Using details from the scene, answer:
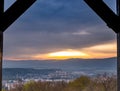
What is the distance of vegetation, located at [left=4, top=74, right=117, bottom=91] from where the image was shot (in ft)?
20.4

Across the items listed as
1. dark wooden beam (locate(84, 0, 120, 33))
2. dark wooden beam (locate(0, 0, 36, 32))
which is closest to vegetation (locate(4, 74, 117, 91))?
dark wooden beam (locate(84, 0, 120, 33))

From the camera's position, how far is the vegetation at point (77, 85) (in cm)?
622

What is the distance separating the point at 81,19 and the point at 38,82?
104 inches

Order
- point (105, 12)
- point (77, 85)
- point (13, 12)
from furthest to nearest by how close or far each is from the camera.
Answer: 1. point (77, 85)
2. point (105, 12)
3. point (13, 12)

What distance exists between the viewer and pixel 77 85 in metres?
6.74

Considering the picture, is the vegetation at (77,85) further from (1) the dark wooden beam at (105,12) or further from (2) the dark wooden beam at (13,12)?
(2) the dark wooden beam at (13,12)

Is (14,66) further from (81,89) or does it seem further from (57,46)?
(57,46)

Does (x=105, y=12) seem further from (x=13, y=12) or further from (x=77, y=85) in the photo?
(x=77, y=85)

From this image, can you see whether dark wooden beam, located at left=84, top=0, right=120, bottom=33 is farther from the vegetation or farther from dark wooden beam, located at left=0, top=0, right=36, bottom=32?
the vegetation

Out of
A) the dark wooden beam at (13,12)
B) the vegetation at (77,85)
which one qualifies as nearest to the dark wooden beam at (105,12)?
the dark wooden beam at (13,12)

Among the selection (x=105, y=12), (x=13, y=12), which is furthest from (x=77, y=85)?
(x=13, y=12)

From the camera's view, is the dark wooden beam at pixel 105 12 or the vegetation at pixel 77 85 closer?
the dark wooden beam at pixel 105 12

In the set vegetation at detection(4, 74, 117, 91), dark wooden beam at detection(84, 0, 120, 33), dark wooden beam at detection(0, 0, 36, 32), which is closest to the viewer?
dark wooden beam at detection(0, 0, 36, 32)

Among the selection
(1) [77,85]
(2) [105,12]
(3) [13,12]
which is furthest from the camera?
(1) [77,85]
